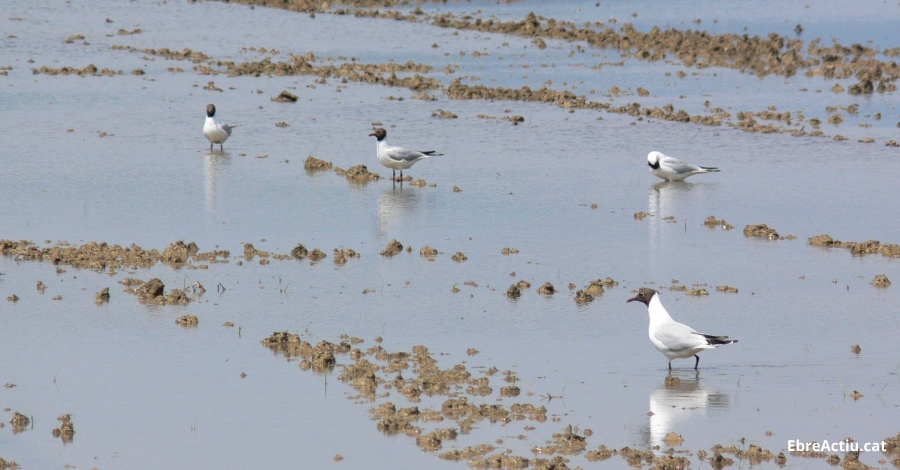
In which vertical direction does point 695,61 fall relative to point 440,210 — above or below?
above

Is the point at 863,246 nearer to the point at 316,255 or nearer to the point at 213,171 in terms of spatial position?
the point at 316,255

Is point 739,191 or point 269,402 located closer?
point 269,402

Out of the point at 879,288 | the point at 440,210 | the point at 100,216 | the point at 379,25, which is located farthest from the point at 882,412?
the point at 379,25

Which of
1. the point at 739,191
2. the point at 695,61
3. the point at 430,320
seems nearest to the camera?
the point at 430,320

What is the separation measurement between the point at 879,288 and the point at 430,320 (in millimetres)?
4561

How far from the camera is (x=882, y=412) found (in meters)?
8.12

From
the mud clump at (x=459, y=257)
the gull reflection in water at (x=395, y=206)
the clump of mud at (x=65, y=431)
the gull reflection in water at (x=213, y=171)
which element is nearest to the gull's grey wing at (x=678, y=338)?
the mud clump at (x=459, y=257)

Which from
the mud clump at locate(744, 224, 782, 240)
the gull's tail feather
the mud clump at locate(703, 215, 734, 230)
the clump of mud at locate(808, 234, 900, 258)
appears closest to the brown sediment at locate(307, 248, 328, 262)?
the gull's tail feather

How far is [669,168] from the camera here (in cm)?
1700

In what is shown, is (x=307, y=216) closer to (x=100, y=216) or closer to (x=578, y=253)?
(x=100, y=216)

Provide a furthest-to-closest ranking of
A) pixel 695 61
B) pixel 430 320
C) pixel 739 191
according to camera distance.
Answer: pixel 695 61 < pixel 739 191 < pixel 430 320

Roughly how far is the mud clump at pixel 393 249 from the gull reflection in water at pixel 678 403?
4395 mm

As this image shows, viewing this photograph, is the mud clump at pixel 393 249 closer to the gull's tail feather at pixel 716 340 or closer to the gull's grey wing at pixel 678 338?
the gull's grey wing at pixel 678 338

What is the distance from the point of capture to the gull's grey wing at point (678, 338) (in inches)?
352
